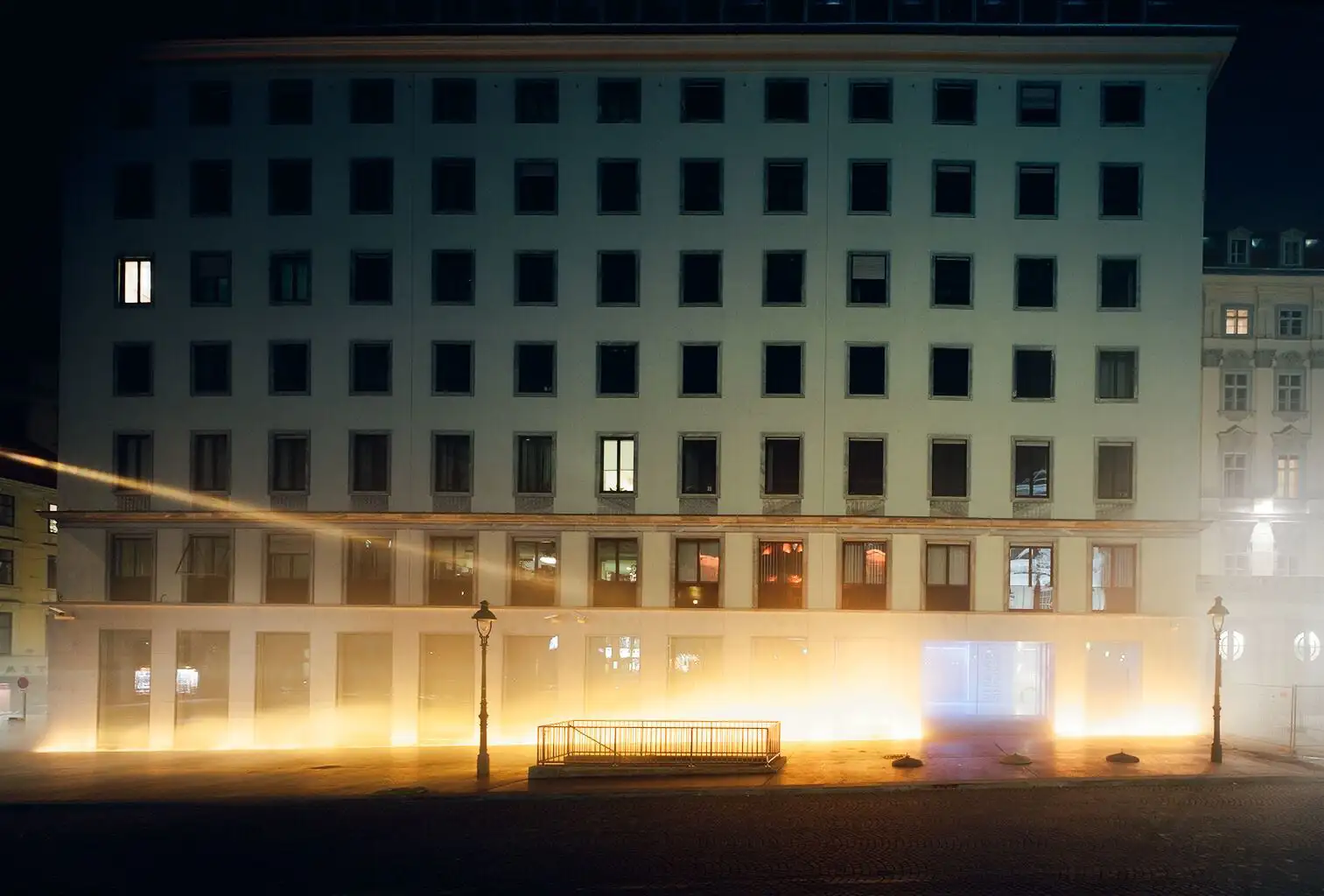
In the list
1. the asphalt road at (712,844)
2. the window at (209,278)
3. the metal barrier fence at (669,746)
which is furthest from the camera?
the window at (209,278)

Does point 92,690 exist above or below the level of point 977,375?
below

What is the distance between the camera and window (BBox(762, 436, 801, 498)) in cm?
3300

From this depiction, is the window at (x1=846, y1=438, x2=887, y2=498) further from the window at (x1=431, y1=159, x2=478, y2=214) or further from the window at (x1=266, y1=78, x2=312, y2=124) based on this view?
the window at (x1=266, y1=78, x2=312, y2=124)

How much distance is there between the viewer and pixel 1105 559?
108 ft

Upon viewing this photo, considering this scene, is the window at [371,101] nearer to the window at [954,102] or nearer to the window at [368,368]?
the window at [368,368]

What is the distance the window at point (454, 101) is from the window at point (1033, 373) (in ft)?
64.0

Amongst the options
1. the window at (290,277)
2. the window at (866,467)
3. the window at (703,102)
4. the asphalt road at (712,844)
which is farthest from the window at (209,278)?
the window at (866,467)

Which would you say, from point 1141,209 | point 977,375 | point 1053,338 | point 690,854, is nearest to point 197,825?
point 690,854

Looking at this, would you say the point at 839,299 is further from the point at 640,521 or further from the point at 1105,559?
the point at 1105,559

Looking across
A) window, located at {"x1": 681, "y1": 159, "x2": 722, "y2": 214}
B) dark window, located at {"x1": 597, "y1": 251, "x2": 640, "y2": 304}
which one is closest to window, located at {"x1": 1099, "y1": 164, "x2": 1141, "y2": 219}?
window, located at {"x1": 681, "y1": 159, "x2": 722, "y2": 214}

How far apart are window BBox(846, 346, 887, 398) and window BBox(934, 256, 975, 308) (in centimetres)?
261

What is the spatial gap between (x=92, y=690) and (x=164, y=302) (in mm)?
12992

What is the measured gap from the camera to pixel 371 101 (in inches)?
1331

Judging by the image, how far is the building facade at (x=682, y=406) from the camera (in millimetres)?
32781
